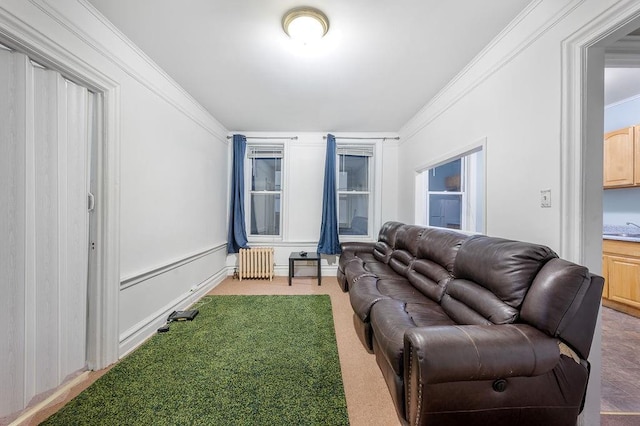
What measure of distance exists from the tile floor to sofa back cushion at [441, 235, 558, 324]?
979 millimetres

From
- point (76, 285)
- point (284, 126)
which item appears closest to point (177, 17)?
point (76, 285)

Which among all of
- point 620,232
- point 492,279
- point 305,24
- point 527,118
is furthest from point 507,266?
point 620,232

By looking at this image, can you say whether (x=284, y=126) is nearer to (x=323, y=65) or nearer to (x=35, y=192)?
(x=323, y=65)

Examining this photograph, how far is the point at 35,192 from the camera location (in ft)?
4.47

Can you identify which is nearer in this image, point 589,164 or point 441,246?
point 589,164

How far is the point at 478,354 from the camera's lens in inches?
39.8

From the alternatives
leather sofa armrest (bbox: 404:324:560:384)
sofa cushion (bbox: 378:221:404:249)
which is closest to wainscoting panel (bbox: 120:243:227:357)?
leather sofa armrest (bbox: 404:324:560:384)

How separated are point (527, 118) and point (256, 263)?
3.80 meters

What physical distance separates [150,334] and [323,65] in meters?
3.01

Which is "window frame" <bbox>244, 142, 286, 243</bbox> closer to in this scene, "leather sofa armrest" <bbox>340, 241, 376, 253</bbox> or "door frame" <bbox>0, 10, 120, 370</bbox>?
"leather sofa armrest" <bbox>340, 241, 376, 253</bbox>

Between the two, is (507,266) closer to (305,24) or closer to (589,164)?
(589,164)

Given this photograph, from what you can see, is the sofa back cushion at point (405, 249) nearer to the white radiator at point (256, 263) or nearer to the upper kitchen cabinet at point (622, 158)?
the white radiator at point (256, 263)

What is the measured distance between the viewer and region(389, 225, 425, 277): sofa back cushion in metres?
2.54

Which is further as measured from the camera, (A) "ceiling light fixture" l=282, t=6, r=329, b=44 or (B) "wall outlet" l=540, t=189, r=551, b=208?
(A) "ceiling light fixture" l=282, t=6, r=329, b=44
